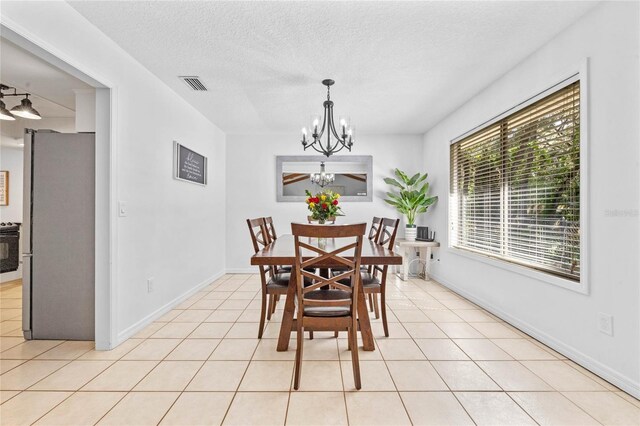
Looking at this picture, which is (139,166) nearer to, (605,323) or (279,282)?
(279,282)

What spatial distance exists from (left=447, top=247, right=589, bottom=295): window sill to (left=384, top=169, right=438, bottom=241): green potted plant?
3.90 feet

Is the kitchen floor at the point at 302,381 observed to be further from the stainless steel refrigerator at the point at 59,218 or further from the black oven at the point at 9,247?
the black oven at the point at 9,247

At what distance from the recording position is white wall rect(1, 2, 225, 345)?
77.5 inches

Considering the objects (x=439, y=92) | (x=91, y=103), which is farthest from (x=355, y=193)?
(x=91, y=103)

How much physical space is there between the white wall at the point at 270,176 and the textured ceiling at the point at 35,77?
2350 millimetres

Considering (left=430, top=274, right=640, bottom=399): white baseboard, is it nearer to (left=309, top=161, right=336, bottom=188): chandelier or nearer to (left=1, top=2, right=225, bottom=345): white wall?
(left=309, top=161, right=336, bottom=188): chandelier

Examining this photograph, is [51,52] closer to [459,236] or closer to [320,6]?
[320,6]

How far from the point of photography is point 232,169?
5.18 meters

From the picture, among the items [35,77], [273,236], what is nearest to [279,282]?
[273,236]

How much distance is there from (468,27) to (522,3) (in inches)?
13.2

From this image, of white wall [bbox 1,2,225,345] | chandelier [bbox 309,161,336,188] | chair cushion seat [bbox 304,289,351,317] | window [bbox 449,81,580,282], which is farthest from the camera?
chandelier [bbox 309,161,336,188]

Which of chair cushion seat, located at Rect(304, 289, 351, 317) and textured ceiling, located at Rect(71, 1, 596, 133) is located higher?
textured ceiling, located at Rect(71, 1, 596, 133)

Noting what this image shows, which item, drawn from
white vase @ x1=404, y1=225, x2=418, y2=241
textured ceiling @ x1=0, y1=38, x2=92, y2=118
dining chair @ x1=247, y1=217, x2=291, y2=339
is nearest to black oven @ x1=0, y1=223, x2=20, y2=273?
textured ceiling @ x1=0, y1=38, x2=92, y2=118

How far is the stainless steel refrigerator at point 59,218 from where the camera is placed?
244cm
